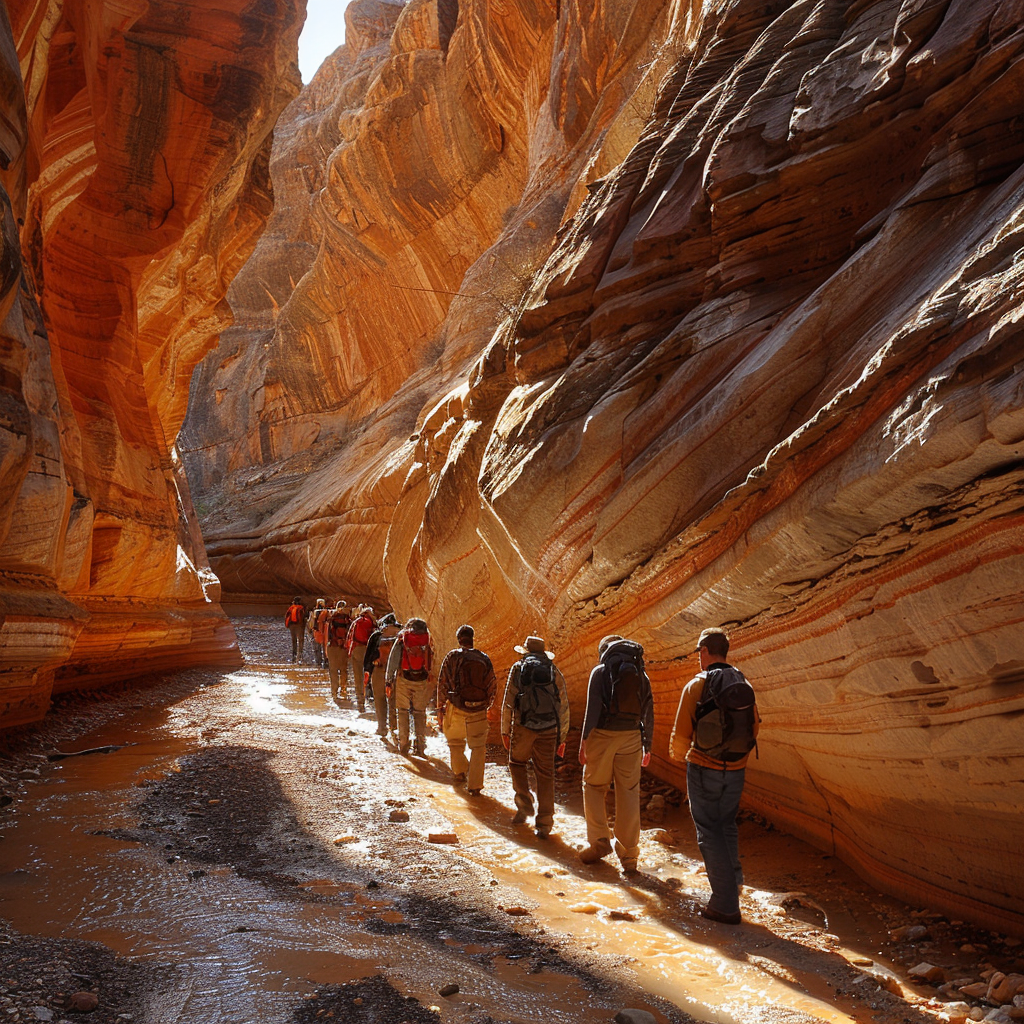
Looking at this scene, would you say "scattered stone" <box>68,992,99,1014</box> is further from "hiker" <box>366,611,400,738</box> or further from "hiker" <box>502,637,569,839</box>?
"hiker" <box>366,611,400,738</box>

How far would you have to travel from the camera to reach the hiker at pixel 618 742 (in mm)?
5223

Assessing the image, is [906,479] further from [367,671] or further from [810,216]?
[367,671]

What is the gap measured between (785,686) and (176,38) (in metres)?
14.0

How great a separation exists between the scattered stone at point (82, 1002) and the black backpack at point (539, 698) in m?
3.73

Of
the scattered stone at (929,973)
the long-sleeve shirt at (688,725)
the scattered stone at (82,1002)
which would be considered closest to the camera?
the scattered stone at (82,1002)

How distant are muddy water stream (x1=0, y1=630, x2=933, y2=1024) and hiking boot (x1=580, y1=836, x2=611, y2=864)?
0.12 meters

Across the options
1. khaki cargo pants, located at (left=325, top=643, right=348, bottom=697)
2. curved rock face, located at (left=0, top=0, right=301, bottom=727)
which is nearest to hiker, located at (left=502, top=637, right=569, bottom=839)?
curved rock face, located at (left=0, top=0, right=301, bottom=727)

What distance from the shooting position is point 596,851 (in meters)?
5.32

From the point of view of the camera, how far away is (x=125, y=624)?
12258 millimetres

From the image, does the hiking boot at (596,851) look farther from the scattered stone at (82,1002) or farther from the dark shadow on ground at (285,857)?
the scattered stone at (82,1002)

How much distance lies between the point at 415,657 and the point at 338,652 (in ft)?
14.8

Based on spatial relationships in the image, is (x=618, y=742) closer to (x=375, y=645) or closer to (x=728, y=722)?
(x=728, y=722)

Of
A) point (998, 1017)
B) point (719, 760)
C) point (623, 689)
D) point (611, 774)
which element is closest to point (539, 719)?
point (611, 774)

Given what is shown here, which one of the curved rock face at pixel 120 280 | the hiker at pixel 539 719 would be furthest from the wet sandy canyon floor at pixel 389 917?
the curved rock face at pixel 120 280
